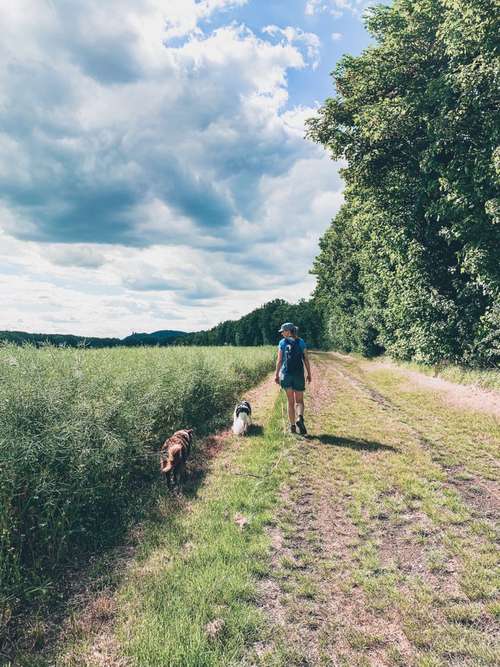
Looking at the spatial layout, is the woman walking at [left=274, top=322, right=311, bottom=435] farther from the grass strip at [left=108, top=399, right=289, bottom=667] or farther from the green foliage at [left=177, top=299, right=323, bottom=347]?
the green foliage at [left=177, top=299, right=323, bottom=347]

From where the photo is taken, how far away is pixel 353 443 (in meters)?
8.72

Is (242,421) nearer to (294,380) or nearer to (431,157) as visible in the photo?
(294,380)

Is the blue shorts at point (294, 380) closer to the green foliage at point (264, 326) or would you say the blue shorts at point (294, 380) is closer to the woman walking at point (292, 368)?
the woman walking at point (292, 368)

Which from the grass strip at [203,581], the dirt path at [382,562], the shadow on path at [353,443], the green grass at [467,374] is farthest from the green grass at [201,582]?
the green grass at [467,374]

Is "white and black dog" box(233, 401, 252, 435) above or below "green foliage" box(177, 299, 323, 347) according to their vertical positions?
below

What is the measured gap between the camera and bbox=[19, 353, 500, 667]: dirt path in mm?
3027

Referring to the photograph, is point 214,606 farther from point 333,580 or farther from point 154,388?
point 154,388

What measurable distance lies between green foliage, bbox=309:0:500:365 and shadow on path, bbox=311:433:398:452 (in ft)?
29.1

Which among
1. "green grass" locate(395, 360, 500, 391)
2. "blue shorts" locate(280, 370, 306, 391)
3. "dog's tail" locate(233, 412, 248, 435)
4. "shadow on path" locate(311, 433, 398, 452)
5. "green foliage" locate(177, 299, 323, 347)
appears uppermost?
"green foliage" locate(177, 299, 323, 347)

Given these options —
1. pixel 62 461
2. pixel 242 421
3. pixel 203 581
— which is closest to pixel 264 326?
pixel 242 421

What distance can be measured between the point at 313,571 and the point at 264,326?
11072cm

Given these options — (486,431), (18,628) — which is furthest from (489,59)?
(18,628)

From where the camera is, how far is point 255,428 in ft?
34.0

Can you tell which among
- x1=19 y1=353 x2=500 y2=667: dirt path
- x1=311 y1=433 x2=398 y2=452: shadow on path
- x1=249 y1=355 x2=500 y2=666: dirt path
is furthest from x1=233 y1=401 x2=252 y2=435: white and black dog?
x1=249 y1=355 x2=500 y2=666: dirt path
